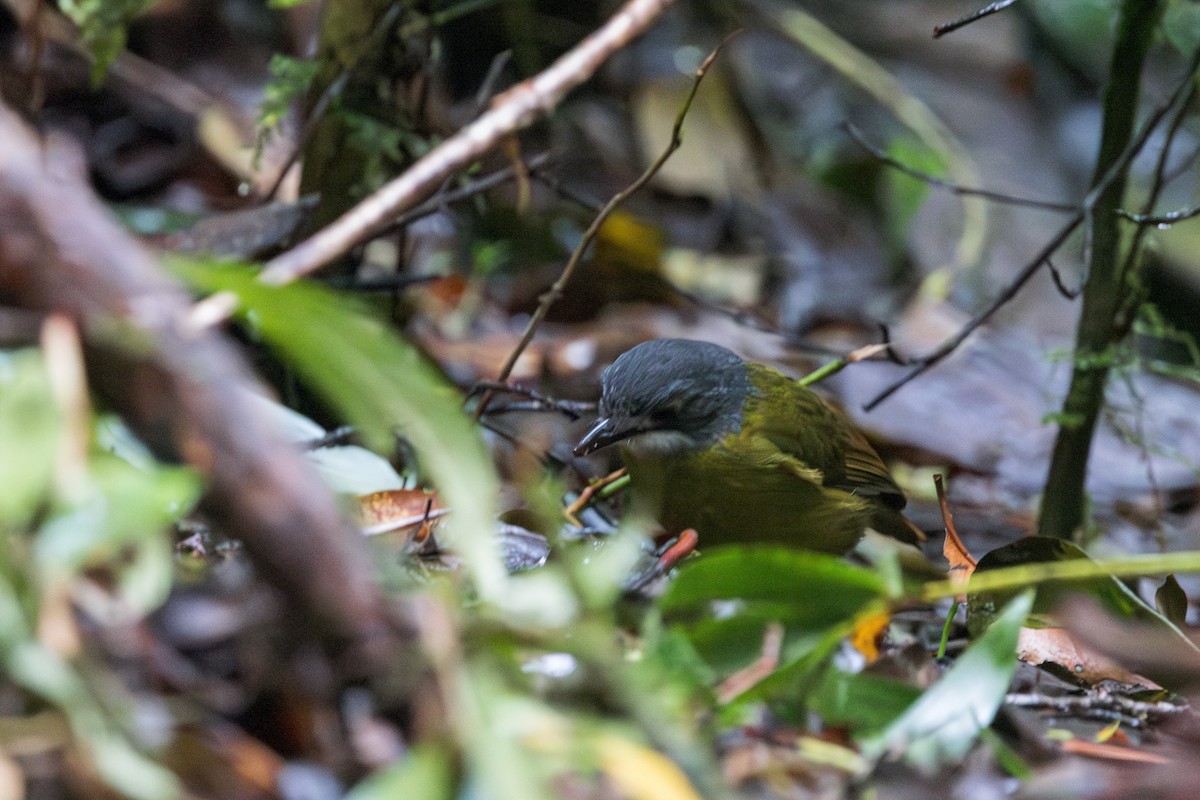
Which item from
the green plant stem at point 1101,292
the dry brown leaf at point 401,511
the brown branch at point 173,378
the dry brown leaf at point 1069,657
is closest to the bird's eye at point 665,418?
the dry brown leaf at point 401,511

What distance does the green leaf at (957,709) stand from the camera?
4.94ft

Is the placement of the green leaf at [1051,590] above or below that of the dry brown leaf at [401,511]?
above

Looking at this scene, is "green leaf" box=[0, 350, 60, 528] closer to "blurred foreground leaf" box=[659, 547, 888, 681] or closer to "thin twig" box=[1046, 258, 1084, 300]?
"blurred foreground leaf" box=[659, 547, 888, 681]

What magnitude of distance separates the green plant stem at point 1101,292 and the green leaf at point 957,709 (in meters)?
1.72

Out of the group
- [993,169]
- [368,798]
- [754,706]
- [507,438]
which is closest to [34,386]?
[368,798]

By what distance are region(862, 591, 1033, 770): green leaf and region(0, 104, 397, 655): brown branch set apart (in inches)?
28.3

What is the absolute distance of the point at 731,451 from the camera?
3.36 metres

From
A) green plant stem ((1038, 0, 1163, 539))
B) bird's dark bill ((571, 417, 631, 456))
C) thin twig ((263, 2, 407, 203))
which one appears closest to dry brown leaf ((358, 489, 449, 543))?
bird's dark bill ((571, 417, 631, 456))

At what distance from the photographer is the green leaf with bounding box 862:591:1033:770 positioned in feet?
4.94

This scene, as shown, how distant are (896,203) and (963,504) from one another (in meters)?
2.91

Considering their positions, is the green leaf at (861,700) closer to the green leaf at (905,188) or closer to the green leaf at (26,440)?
the green leaf at (26,440)

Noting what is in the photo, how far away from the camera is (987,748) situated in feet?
5.32

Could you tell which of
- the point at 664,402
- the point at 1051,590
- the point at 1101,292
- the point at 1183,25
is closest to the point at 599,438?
the point at 664,402

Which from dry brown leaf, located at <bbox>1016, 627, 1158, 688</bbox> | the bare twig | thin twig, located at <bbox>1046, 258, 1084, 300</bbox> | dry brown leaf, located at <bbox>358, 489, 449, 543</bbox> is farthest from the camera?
thin twig, located at <bbox>1046, 258, 1084, 300</bbox>
